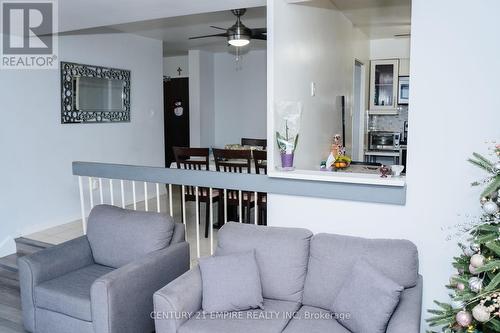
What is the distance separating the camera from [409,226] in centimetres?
262

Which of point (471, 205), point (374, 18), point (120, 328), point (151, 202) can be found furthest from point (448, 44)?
point (151, 202)

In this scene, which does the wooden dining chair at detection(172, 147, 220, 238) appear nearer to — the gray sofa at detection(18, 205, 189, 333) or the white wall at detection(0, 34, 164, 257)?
the gray sofa at detection(18, 205, 189, 333)

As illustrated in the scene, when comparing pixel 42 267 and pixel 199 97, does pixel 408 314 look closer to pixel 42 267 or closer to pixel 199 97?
pixel 42 267

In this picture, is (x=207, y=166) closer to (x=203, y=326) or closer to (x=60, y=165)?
(x=60, y=165)

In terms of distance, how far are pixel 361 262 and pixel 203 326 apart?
91 centimetres

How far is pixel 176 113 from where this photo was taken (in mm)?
7957

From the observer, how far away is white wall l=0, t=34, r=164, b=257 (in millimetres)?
4254

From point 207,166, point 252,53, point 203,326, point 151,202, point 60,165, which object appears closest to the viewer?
point 203,326

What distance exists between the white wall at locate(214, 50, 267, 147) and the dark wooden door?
1.98 feet

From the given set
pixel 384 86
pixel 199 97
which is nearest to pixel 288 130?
pixel 384 86

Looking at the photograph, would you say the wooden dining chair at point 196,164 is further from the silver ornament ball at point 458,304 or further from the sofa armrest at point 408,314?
the silver ornament ball at point 458,304

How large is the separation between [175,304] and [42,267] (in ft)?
3.85

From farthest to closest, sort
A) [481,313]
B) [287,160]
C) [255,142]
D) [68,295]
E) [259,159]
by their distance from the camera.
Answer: [255,142]
[259,159]
[287,160]
[68,295]
[481,313]

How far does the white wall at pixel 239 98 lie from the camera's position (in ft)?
23.9
